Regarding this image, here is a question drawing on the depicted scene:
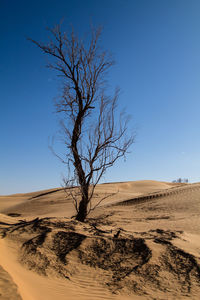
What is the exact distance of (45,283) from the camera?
9.73ft

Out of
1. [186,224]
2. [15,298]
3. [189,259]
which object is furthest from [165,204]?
[15,298]

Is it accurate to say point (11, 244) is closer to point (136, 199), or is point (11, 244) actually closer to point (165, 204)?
point (165, 204)

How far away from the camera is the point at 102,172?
6082 mm

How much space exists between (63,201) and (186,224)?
11448mm

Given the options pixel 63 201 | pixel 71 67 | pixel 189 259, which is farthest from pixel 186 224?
pixel 63 201

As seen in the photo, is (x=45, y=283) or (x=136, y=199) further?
(x=136, y=199)

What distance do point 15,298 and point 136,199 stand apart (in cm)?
1112

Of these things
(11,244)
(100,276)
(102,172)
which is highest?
(102,172)

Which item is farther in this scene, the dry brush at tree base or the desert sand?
the dry brush at tree base

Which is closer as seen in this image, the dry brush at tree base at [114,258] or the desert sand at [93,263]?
the desert sand at [93,263]

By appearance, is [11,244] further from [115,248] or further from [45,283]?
[115,248]

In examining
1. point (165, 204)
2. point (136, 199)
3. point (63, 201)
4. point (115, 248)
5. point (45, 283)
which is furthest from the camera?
point (63, 201)

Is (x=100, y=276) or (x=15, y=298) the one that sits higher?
(x=15, y=298)

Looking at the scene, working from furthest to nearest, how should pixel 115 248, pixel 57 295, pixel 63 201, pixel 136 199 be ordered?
pixel 63 201, pixel 136 199, pixel 115 248, pixel 57 295
